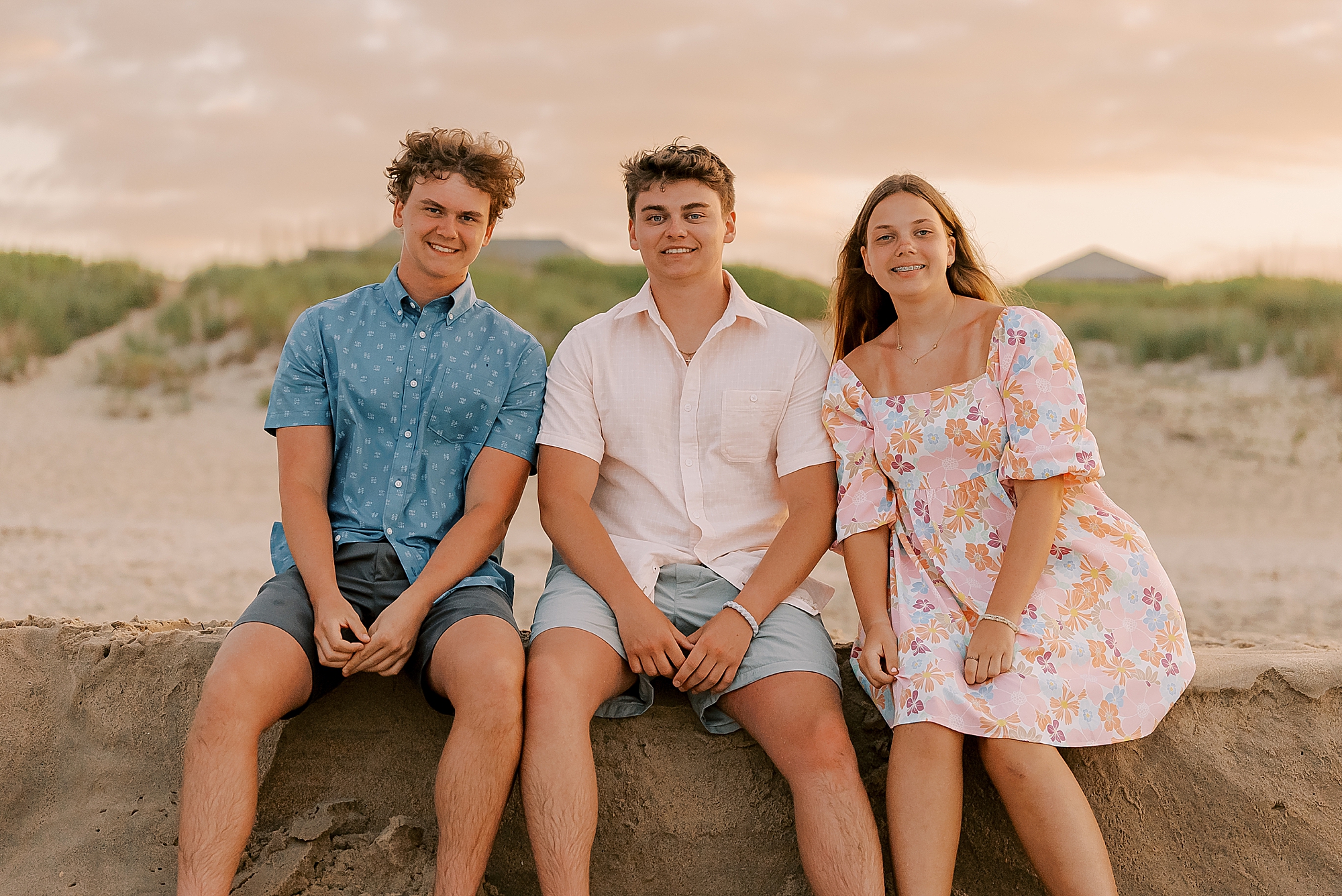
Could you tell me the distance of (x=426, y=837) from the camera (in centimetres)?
301

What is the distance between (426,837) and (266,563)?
17.9 feet

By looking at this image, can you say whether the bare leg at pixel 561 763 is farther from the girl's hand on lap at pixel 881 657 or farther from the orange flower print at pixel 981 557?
the orange flower print at pixel 981 557

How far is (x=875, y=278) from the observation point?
10.5ft

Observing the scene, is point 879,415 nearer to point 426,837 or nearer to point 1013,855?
point 1013,855

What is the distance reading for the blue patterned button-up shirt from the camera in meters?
3.11

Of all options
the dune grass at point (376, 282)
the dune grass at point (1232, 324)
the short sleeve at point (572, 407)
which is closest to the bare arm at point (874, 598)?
the short sleeve at point (572, 407)

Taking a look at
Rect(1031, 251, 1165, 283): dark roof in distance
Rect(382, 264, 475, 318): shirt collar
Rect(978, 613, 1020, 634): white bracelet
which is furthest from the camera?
Rect(1031, 251, 1165, 283): dark roof in distance

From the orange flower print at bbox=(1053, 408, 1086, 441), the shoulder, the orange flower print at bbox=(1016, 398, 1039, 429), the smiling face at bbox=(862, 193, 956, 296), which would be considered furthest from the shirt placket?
the orange flower print at bbox=(1053, 408, 1086, 441)

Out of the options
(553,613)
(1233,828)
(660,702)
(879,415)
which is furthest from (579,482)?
(1233,828)

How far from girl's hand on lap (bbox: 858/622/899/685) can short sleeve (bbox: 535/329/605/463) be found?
38.0 inches

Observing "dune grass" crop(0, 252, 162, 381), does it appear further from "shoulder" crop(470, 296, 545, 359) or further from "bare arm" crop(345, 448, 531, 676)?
"bare arm" crop(345, 448, 531, 676)

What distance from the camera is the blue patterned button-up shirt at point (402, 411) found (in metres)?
3.11

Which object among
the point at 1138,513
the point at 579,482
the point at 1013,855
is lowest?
the point at 1138,513

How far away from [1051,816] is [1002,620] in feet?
1.55
